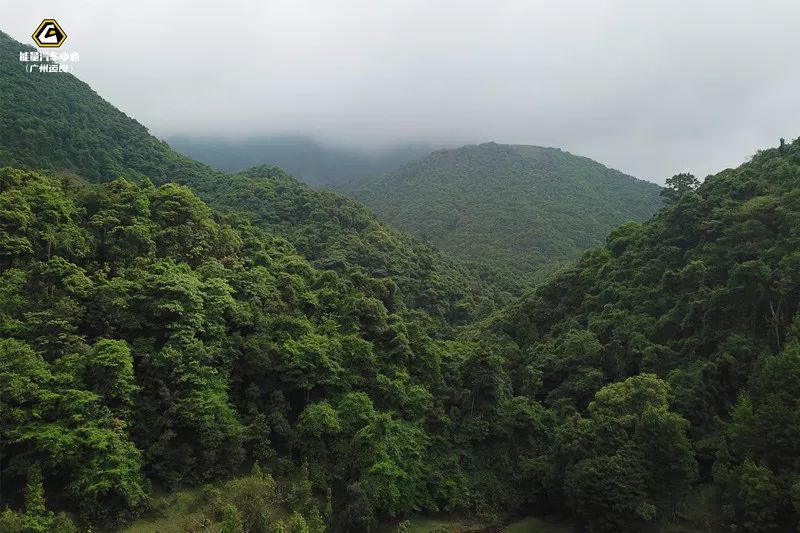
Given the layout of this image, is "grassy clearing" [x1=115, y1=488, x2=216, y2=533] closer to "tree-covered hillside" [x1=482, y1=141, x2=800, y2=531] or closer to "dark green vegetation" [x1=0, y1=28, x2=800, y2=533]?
"dark green vegetation" [x1=0, y1=28, x2=800, y2=533]

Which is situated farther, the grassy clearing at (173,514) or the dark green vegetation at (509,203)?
the dark green vegetation at (509,203)

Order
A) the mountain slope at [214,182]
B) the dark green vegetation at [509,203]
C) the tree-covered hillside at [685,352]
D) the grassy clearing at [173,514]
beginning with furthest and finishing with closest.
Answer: the dark green vegetation at [509,203] → the mountain slope at [214,182] → the tree-covered hillside at [685,352] → the grassy clearing at [173,514]

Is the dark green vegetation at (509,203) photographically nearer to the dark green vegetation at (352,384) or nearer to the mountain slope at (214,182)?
the mountain slope at (214,182)

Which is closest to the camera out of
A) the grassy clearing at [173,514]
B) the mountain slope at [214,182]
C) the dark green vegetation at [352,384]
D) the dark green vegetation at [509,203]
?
the grassy clearing at [173,514]

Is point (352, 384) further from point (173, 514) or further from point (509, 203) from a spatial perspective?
point (509, 203)

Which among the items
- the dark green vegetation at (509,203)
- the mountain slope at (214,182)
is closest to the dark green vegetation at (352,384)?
the mountain slope at (214,182)

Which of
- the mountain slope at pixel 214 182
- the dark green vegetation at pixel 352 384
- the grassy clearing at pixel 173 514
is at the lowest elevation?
the grassy clearing at pixel 173 514
